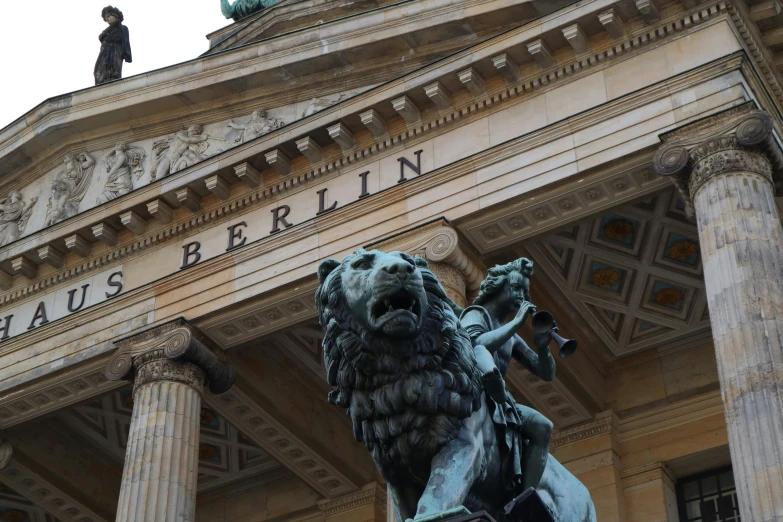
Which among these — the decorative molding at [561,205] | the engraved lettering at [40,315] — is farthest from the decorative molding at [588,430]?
the engraved lettering at [40,315]

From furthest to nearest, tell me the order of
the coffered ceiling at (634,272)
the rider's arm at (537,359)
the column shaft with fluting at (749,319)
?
the coffered ceiling at (634,272) < the column shaft with fluting at (749,319) < the rider's arm at (537,359)

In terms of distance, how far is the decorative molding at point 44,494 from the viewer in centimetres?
2325

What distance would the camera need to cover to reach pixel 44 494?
78.2 feet

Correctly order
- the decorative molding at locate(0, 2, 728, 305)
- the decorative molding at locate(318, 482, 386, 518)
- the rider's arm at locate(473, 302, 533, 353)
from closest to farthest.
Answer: the rider's arm at locate(473, 302, 533, 353) → the decorative molding at locate(0, 2, 728, 305) → the decorative molding at locate(318, 482, 386, 518)

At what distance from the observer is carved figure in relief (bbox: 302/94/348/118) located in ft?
66.8

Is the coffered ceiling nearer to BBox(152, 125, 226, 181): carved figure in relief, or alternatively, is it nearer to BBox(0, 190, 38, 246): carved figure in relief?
BBox(152, 125, 226, 181): carved figure in relief

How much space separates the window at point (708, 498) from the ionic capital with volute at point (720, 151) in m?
6.18

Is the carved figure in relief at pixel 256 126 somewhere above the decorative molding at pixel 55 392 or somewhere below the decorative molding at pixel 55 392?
above

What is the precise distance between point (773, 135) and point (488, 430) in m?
10.9

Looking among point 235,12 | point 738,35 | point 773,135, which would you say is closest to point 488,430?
point 773,135

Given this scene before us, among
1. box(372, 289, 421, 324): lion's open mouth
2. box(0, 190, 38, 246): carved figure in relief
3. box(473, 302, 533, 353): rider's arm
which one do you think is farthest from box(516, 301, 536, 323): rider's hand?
box(0, 190, 38, 246): carved figure in relief

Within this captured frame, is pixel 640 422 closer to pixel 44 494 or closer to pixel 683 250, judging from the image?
pixel 683 250

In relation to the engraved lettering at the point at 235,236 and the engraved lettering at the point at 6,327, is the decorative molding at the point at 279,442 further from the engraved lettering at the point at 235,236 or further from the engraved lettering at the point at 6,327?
the engraved lettering at the point at 6,327

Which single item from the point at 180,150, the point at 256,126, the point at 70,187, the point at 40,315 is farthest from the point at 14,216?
the point at 256,126
